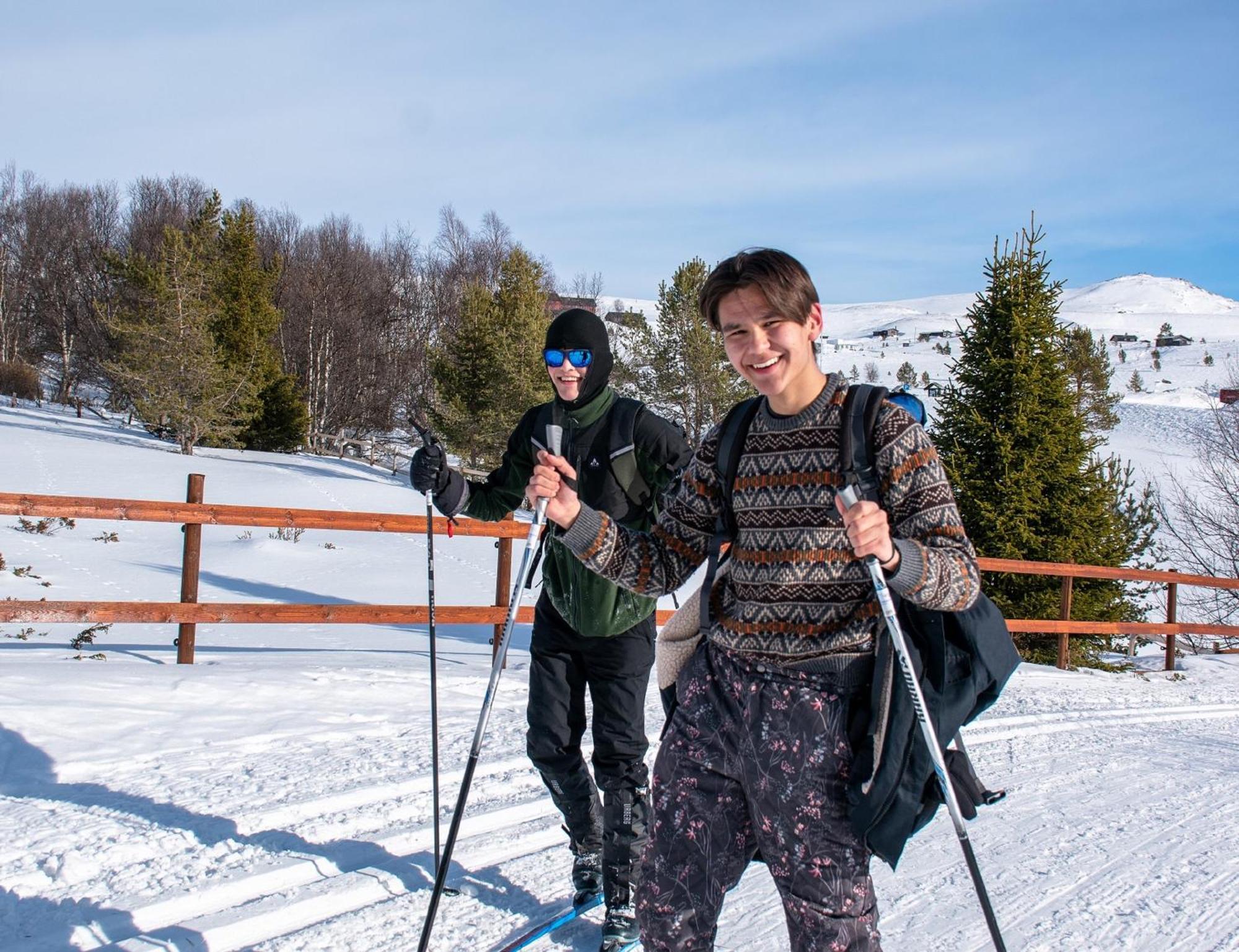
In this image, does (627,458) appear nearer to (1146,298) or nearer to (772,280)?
(772,280)

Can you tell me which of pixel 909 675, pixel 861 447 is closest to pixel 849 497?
pixel 861 447

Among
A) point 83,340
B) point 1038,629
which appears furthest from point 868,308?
point 1038,629

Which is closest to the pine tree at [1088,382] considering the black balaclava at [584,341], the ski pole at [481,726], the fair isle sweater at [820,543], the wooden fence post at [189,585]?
A: the wooden fence post at [189,585]

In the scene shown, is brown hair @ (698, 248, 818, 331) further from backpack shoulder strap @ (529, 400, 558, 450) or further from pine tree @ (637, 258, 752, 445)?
pine tree @ (637, 258, 752, 445)

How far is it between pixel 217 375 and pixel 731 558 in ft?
88.7

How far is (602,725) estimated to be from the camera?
2.96m

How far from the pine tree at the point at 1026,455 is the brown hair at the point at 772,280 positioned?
1008 cm

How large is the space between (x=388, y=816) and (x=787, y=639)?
2.54 meters

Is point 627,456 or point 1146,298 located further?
point 1146,298

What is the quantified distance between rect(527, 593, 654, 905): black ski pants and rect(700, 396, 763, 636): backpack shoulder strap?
0.93 metres

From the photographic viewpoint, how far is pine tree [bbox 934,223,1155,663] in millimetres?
11398

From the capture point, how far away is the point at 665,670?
2.12 meters

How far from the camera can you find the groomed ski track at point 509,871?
9.51ft

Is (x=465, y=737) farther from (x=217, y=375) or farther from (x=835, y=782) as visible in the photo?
(x=217, y=375)
